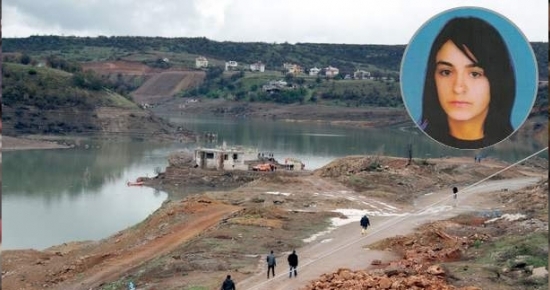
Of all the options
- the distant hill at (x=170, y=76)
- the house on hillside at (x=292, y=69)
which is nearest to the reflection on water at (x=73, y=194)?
the distant hill at (x=170, y=76)

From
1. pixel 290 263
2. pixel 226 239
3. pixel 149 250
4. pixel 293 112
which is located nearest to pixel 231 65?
pixel 293 112

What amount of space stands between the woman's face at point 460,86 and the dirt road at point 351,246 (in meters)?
6.77

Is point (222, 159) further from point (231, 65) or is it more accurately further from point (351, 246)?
point (231, 65)

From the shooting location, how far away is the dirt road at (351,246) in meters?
15.9

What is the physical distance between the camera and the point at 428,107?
4.70 meters

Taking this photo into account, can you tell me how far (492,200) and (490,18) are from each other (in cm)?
2751

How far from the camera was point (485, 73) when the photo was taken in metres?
4.41

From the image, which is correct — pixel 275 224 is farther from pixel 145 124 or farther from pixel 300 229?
pixel 145 124

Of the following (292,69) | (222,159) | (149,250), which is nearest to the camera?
(149,250)

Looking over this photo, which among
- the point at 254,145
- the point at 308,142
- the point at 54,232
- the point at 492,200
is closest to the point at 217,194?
the point at 54,232

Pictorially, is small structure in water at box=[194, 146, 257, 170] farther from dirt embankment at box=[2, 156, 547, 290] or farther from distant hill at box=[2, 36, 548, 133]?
distant hill at box=[2, 36, 548, 133]

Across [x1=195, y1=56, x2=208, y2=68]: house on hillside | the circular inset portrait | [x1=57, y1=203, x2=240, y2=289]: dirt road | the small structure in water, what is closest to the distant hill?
[x1=195, y1=56, x2=208, y2=68]: house on hillside

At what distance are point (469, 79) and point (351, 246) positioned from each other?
52.1 ft

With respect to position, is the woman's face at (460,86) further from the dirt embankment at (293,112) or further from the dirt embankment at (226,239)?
the dirt embankment at (293,112)
